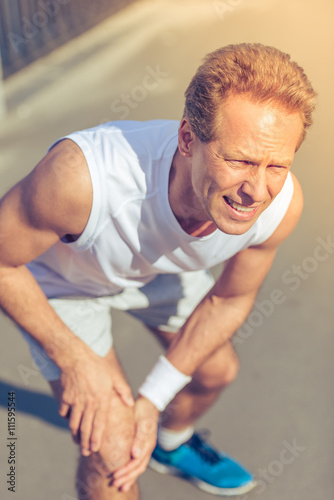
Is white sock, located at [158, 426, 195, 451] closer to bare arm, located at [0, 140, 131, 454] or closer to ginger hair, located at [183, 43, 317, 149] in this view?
bare arm, located at [0, 140, 131, 454]

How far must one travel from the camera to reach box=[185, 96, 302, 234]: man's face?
1.54 m

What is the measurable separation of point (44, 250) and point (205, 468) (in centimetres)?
105

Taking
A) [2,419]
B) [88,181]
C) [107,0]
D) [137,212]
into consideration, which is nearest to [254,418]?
[2,419]

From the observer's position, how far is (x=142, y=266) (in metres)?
1.98

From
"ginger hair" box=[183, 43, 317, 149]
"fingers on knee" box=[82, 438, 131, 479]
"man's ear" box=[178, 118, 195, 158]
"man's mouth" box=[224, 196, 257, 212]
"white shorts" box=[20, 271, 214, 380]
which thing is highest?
"ginger hair" box=[183, 43, 317, 149]

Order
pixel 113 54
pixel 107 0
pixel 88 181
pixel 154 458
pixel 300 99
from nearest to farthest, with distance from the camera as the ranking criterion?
pixel 300 99 < pixel 88 181 < pixel 154 458 < pixel 113 54 < pixel 107 0

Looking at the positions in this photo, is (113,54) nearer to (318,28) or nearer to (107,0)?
(107,0)

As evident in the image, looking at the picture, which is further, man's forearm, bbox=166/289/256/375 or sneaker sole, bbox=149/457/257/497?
sneaker sole, bbox=149/457/257/497

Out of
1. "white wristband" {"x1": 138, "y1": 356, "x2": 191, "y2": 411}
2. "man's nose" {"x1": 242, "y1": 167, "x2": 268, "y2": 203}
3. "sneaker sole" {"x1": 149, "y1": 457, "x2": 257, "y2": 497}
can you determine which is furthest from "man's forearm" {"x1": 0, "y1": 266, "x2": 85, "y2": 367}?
"sneaker sole" {"x1": 149, "y1": 457, "x2": 257, "y2": 497}

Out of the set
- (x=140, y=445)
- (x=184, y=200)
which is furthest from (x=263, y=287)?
(x=184, y=200)

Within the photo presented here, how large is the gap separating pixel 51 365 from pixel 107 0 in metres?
3.96

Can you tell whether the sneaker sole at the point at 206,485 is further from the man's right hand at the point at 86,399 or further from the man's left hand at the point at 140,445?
the man's right hand at the point at 86,399

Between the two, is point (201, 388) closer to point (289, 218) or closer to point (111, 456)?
point (111, 456)

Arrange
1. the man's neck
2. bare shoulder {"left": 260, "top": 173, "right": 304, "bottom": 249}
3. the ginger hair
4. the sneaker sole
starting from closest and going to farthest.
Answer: the ginger hair, the man's neck, bare shoulder {"left": 260, "top": 173, "right": 304, "bottom": 249}, the sneaker sole
